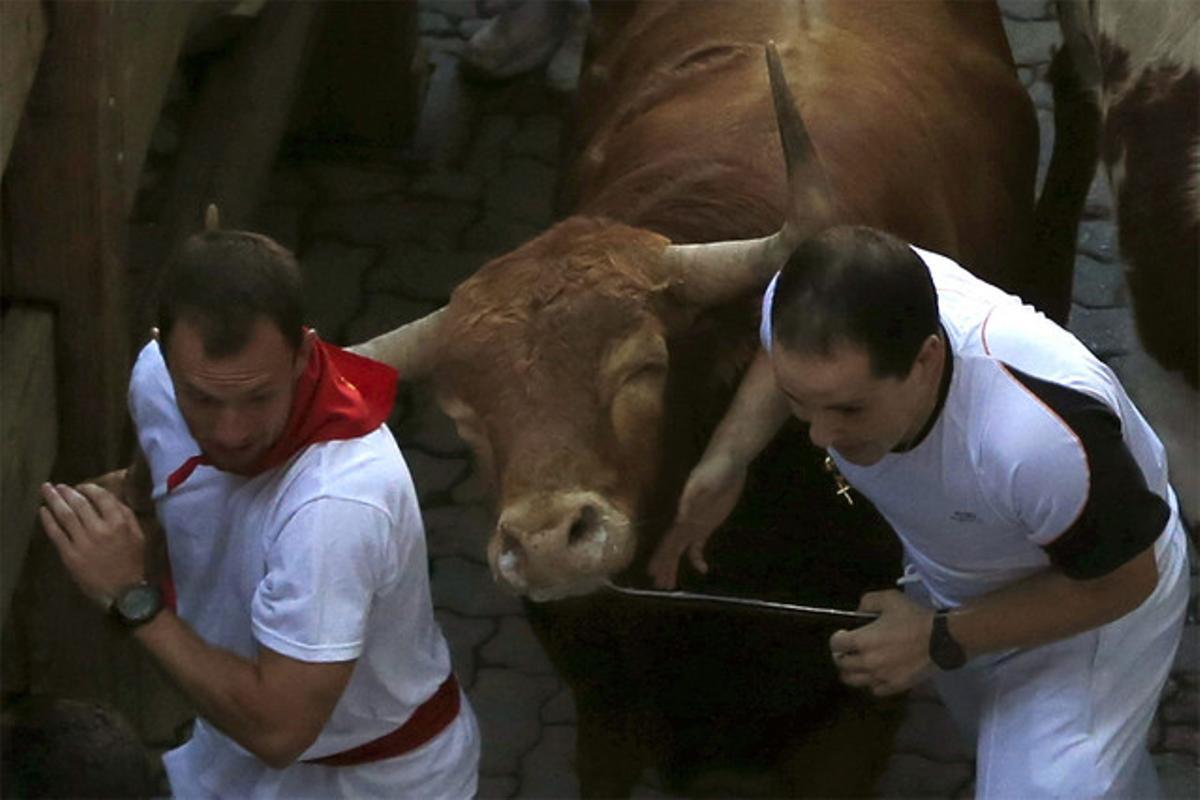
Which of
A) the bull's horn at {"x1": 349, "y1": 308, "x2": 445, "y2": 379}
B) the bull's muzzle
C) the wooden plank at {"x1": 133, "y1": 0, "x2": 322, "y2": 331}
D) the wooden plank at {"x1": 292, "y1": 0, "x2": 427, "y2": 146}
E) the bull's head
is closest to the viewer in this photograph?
the bull's muzzle

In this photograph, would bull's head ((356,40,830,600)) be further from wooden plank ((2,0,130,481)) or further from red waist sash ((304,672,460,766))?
wooden plank ((2,0,130,481))

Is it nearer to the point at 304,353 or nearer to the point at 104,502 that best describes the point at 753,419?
the point at 304,353

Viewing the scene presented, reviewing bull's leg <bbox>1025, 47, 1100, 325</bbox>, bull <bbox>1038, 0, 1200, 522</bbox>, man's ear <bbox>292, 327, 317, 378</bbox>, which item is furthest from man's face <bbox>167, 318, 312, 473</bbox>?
bull's leg <bbox>1025, 47, 1100, 325</bbox>

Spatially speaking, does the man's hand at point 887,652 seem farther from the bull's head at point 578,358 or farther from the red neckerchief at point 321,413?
the red neckerchief at point 321,413

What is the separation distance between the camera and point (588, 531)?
12.0 feet

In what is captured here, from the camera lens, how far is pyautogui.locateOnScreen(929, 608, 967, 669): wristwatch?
3611 millimetres

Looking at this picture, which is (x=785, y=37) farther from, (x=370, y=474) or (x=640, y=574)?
(x=370, y=474)

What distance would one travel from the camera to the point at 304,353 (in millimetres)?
3275

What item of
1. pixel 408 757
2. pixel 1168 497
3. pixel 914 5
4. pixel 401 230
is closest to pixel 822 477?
pixel 1168 497

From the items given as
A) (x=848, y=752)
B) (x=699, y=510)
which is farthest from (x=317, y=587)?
(x=848, y=752)

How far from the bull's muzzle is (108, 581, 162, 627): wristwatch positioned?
613 mm

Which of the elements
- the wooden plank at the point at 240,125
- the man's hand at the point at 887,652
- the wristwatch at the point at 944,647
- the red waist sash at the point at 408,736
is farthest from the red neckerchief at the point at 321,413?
the wooden plank at the point at 240,125

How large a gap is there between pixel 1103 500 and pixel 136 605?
1475mm

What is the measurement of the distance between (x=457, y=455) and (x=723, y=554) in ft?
6.29
